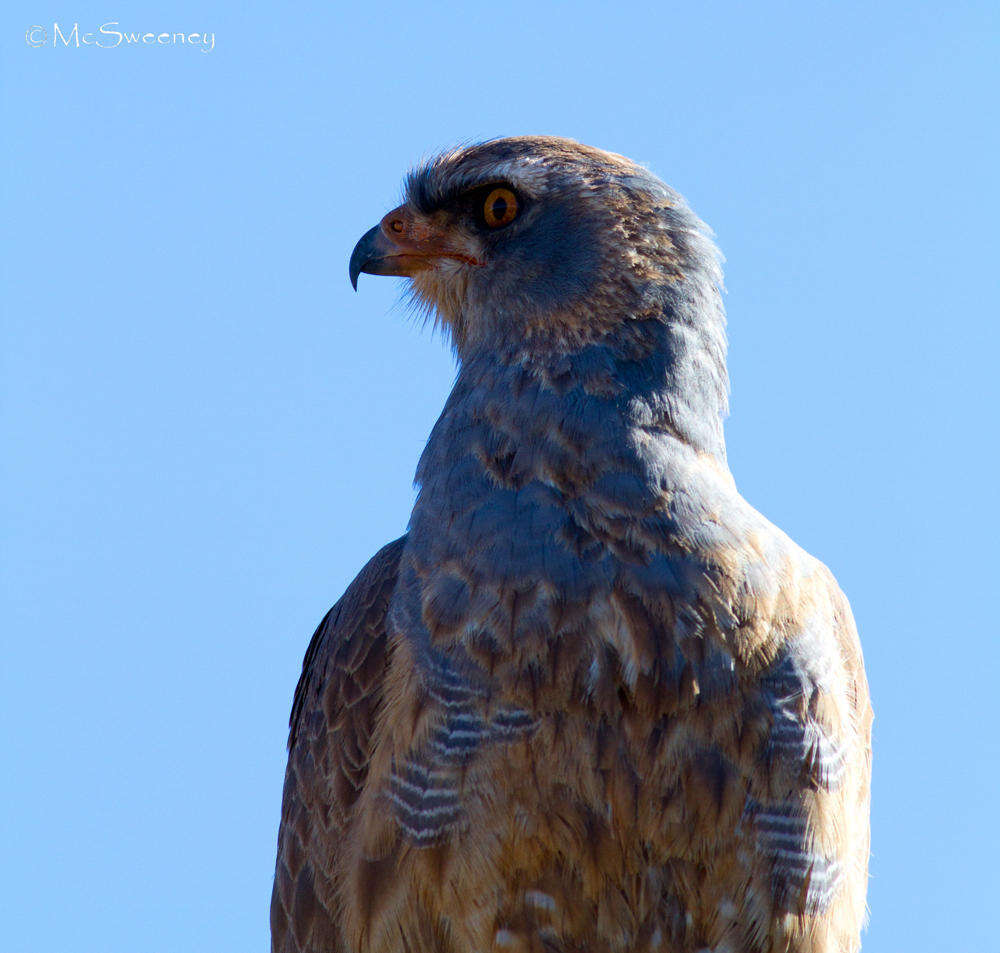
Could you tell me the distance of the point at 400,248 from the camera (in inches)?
226

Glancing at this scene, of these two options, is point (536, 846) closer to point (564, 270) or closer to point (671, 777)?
point (671, 777)

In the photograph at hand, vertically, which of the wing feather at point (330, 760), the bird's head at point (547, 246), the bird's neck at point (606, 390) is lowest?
the wing feather at point (330, 760)

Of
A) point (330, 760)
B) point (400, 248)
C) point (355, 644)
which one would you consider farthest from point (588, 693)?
point (400, 248)

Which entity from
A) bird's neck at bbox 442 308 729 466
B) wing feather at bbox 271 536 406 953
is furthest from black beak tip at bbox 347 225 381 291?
wing feather at bbox 271 536 406 953

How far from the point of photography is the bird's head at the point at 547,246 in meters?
4.93

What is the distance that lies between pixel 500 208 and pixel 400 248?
0.61 meters

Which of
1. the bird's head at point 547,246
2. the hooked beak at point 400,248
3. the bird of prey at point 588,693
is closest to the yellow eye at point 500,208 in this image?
the bird's head at point 547,246

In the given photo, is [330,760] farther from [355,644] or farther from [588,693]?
[588,693]

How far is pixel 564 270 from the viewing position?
16.4 feet

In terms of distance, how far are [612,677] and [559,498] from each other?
686mm

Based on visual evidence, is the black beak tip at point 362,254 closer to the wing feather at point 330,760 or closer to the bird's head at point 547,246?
the bird's head at point 547,246

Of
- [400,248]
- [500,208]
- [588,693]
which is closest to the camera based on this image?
[588,693]

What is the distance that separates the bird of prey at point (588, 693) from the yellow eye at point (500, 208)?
491mm

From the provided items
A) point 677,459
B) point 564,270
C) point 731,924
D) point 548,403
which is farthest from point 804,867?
point 564,270
